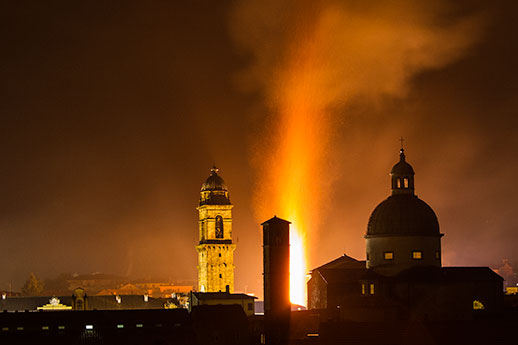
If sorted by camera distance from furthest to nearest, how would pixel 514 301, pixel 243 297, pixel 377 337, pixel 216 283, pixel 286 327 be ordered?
pixel 216 283
pixel 243 297
pixel 514 301
pixel 286 327
pixel 377 337

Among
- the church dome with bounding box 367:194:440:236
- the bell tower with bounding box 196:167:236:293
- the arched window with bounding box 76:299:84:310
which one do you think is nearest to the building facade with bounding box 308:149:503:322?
the church dome with bounding box 367:194:440:236

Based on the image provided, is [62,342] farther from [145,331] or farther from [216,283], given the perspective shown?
[216,283]

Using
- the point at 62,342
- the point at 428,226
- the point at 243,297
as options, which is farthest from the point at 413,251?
the point at 243,297

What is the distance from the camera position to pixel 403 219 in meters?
93.5

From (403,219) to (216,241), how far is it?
54444mm

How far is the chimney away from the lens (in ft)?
294

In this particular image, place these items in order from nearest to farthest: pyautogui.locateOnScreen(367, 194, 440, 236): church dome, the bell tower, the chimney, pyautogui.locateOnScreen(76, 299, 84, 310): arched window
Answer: the chimney < pyautogui.locateOnScreen(367, 194, 440, 236): church dome < pyautogui.locateOnScreen(76, 299, 84, 310): arched window < the bell tower

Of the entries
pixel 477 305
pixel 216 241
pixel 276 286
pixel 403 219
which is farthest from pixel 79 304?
pixel 477 305

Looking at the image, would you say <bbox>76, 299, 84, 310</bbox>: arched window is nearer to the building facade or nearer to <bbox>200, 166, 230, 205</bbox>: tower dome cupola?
<bbox>200, 166, 230, 205</bbox>: tower dome cupola

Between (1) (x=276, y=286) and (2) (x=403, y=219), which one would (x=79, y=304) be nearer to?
(1) (x=276, y=286)

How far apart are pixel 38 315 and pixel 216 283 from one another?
47.6 metres

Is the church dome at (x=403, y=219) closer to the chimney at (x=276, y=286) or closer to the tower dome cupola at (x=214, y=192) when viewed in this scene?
Result: the chimney at (x=276, y=286)

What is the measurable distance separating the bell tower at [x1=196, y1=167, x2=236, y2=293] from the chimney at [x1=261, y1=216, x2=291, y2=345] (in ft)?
178

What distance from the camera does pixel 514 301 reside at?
11156cm
